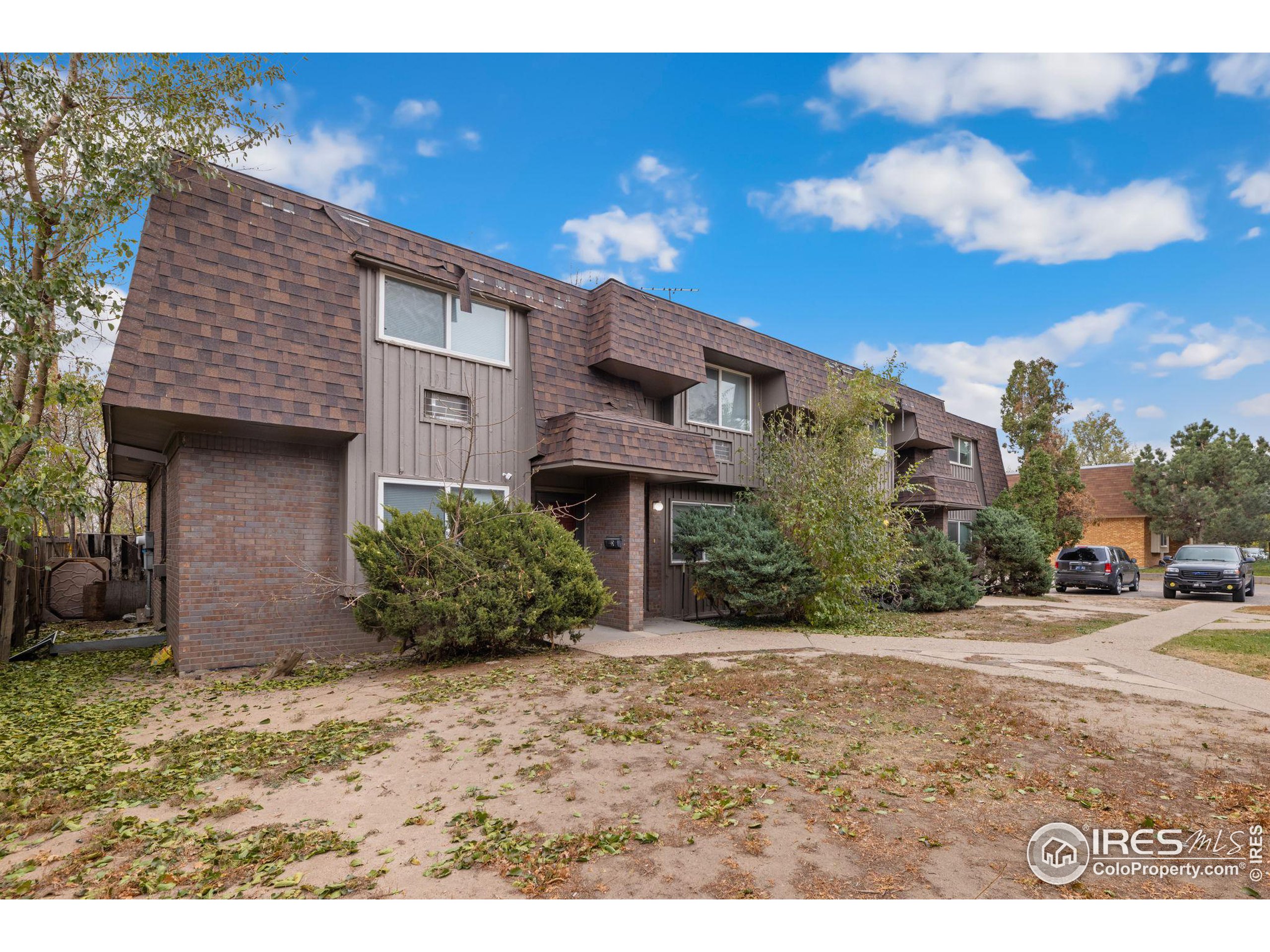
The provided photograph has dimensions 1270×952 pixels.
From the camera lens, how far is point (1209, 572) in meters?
18.0

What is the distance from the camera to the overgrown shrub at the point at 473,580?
25.1ft

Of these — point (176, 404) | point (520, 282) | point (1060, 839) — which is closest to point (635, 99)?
point (520, 282)

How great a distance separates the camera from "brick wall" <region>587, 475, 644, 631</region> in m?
11.0

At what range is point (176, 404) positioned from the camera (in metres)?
7.43

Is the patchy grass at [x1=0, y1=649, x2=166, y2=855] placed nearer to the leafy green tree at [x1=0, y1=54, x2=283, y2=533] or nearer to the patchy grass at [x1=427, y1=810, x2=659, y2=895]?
the leafy green tree at [x1=0, y1=54, x2=283, y2=533]

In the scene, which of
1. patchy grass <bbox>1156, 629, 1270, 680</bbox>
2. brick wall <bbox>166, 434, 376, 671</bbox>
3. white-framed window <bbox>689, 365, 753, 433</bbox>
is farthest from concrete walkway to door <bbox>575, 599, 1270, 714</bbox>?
white-framed window <bbox>689, 365, 753, 433</bbox>

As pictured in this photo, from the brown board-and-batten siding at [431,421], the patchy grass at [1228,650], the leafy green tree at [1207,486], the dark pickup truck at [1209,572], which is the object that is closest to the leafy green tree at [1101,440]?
the leafy green tree at [1207,486]

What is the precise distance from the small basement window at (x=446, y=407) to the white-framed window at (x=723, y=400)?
515cm

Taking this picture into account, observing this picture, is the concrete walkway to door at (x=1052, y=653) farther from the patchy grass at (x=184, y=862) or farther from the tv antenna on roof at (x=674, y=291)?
the tv antenna on roof at (x=674, y=291)

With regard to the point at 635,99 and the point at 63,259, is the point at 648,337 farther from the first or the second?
the point at 63,259

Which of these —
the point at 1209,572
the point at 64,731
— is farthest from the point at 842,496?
the point at 1209,572

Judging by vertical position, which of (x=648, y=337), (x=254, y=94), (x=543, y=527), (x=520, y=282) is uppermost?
(x=254, y=94)

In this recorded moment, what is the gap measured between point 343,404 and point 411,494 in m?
1.67

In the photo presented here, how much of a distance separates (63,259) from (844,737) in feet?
34.1
